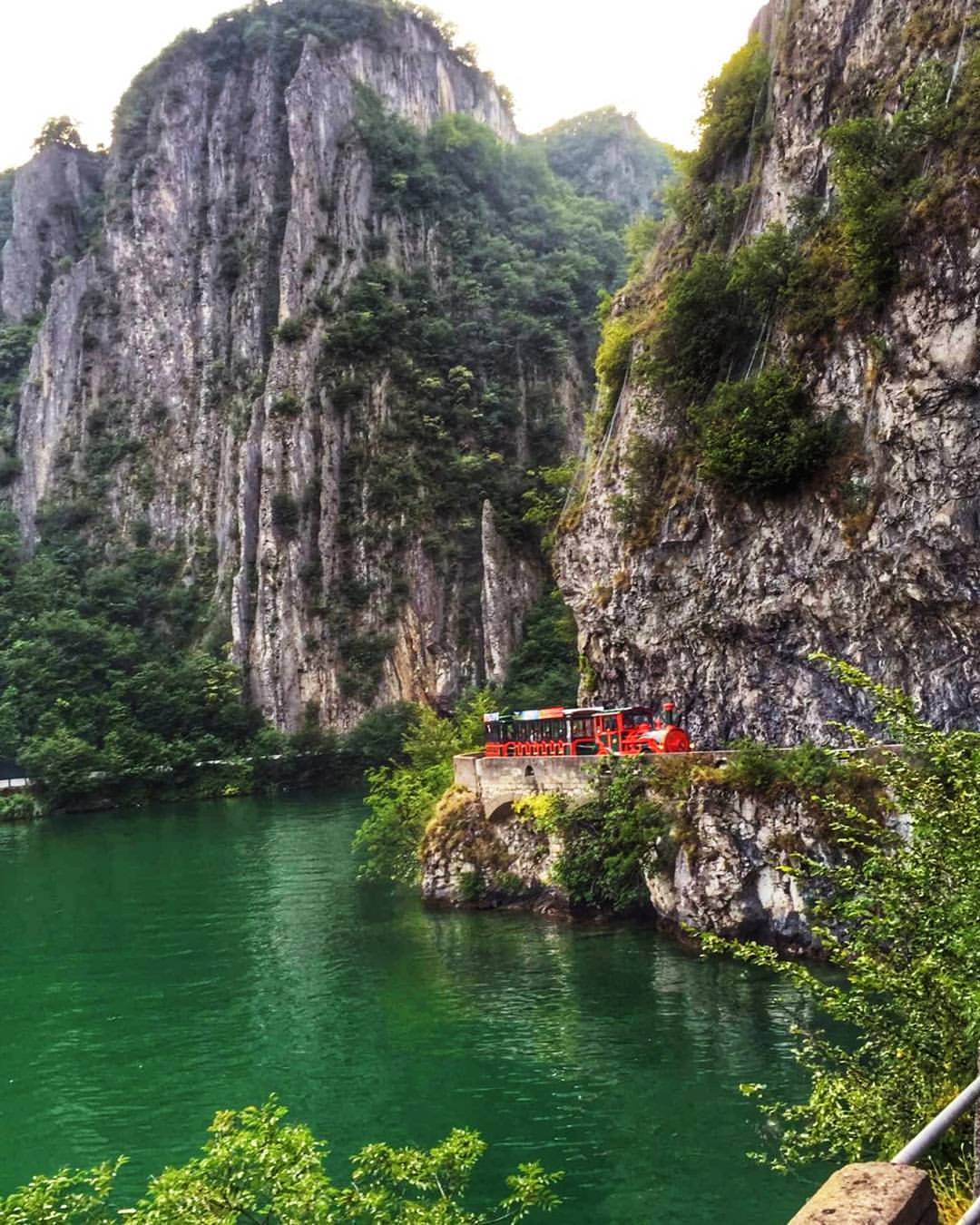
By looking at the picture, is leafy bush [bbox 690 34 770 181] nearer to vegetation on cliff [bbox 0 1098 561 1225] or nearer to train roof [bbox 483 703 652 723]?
train roof [bbox 483 703 652 723]

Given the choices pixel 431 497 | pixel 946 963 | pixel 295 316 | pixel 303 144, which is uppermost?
pixel 303 144

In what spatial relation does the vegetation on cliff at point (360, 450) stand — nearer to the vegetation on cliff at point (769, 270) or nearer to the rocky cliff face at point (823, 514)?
the rocky cliff face at point (823, 514)

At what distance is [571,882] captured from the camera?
92.6 ft

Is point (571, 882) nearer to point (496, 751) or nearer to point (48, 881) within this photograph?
point (496, 751)

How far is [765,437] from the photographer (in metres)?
27.9

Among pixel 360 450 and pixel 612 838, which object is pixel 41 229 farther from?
pixel 612 838

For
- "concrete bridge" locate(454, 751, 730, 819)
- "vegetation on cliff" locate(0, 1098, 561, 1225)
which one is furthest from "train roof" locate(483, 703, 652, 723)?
"vegetation on cliff" locate(0, 1098, 561, 1225)

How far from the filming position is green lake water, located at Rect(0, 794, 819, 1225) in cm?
1600

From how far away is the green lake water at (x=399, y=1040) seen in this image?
16.0 m

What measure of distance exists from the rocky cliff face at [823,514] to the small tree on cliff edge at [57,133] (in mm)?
92183

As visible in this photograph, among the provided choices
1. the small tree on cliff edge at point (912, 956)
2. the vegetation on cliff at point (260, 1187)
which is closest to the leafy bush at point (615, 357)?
the small tree on cliff edge at point (912, 956)

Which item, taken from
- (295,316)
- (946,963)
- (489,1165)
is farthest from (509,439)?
(946,963)

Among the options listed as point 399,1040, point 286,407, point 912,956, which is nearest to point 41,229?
point 286,407

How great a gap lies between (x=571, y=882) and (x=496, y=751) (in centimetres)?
598
